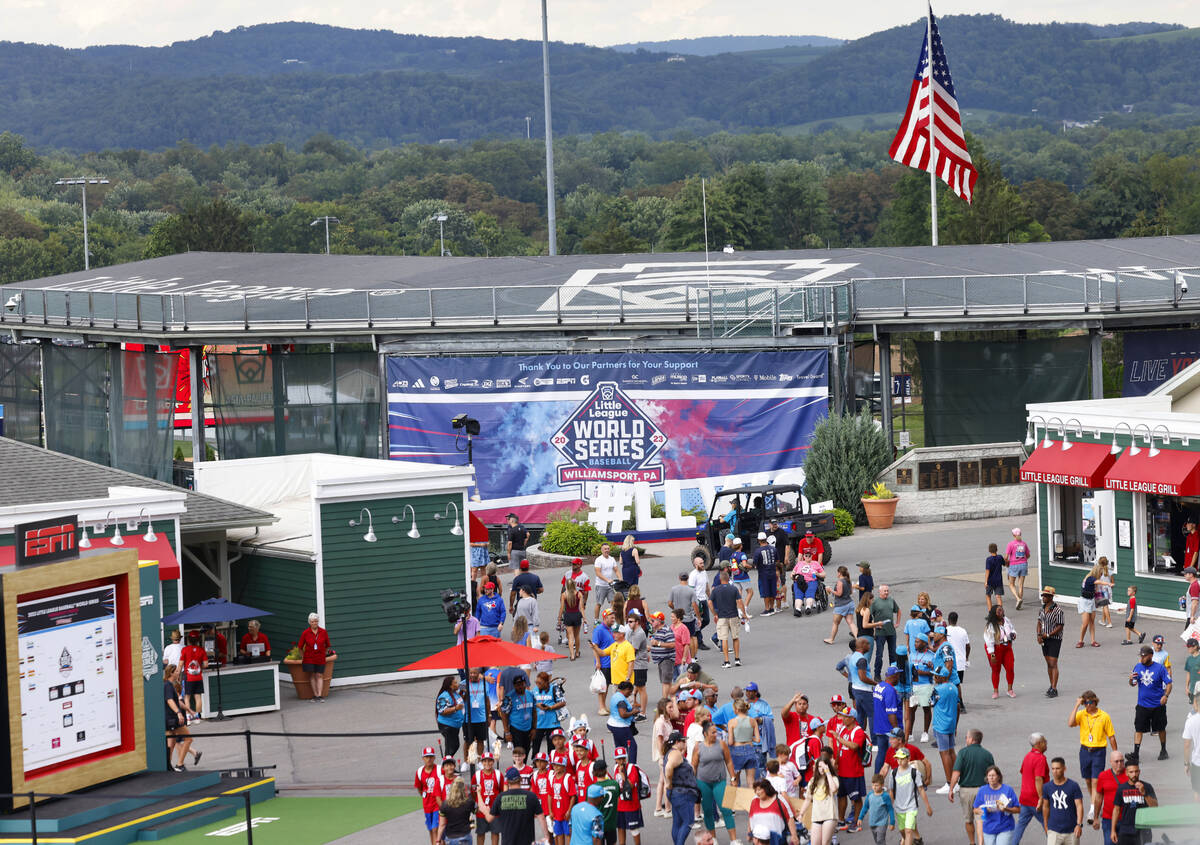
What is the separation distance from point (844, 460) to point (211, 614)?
17.0m

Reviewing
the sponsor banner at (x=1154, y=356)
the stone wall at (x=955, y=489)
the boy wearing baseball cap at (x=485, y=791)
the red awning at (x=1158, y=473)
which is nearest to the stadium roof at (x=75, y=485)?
the boy wearing baseball cap at (x=485, y=791)

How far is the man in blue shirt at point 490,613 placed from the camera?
23.7 metres

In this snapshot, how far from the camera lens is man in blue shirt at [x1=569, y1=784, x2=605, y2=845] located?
14.2 m

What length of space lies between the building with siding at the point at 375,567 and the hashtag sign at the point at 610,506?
10.4 metres

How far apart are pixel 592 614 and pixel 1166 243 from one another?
29.7m

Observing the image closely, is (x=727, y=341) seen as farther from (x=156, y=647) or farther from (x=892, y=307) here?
(x=156, y=647)

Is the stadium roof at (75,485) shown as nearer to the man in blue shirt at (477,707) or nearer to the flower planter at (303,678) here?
the flower planter at (303,678)

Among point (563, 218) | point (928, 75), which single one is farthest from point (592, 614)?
point (563, 218)

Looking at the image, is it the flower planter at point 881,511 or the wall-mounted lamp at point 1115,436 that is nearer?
the wall-mounted lamp at point 1115,436

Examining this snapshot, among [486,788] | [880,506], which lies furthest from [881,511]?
Result: [486,788]

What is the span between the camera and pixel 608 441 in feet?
118

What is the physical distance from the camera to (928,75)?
44094mm

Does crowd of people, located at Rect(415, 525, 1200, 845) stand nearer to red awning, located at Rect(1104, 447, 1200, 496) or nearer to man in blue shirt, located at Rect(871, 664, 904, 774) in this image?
man in blue shirt, located at Rect(871, 664, 904, 774)

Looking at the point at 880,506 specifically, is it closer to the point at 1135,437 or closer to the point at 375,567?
the point at 1135,437
